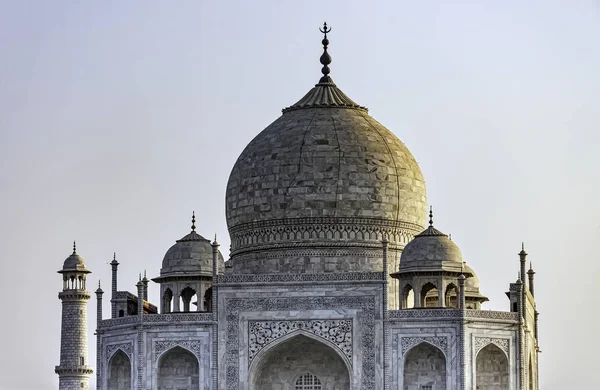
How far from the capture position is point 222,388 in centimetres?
3956

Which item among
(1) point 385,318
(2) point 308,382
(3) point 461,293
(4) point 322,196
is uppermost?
(4) point 322,196

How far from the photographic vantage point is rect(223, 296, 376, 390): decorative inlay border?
39375 mm

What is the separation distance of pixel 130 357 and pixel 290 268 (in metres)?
4.38

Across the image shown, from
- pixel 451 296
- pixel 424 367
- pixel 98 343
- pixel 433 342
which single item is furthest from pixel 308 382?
pixel 98 343

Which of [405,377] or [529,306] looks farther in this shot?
[529,306]

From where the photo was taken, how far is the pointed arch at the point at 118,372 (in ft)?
134

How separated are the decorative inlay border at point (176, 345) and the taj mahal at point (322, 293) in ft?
0.10

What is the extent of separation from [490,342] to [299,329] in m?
4.15

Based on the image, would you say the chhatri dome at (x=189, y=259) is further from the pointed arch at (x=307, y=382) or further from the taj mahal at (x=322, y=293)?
the pointed arch at (x=307, y=382)

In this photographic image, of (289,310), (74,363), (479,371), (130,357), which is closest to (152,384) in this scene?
(130,357)

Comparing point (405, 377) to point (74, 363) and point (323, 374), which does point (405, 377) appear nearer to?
point (323, 374)

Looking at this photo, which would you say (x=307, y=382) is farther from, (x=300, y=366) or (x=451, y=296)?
(x=451, y=296)

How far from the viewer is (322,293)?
39.8m

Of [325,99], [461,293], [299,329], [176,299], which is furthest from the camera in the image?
[325,99]
